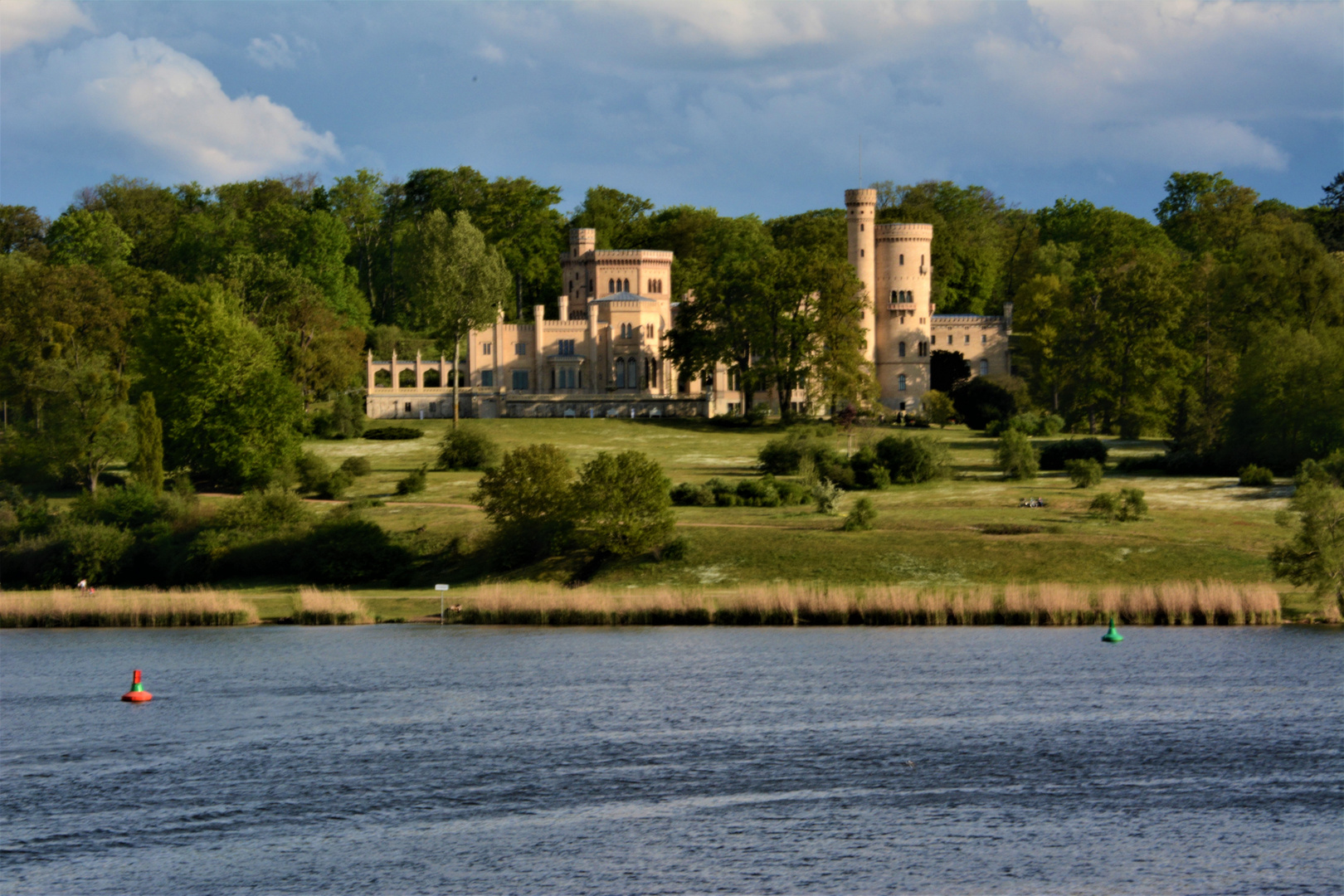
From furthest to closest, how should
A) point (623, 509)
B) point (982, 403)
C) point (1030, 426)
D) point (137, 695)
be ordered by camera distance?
point (982, 403), point (1030, 426), point (623, 509), point (137, 695)

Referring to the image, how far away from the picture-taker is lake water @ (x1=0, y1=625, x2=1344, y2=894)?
2516 centimetres

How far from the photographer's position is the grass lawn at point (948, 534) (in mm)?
58531

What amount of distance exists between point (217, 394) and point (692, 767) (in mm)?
61379

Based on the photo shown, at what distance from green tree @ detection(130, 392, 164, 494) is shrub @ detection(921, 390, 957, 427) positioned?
188 feet

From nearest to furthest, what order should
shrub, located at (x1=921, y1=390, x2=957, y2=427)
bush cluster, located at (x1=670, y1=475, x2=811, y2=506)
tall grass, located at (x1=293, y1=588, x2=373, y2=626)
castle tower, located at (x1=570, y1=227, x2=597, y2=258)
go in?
tall grass, located at (x1=293, y1=588, x2=373, y2=626) < bush cluster, located at (x1=670, y1=475, x2=811, y2=506) < shrub, located at (x1=921, y1=390, x2=957, y2=427) < castle tower, located at (x1=570, y1=227, x2=597, y2=258)

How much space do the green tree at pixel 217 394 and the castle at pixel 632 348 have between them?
91.6 feet

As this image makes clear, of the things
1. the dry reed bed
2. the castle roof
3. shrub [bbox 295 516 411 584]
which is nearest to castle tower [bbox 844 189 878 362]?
the castle roof

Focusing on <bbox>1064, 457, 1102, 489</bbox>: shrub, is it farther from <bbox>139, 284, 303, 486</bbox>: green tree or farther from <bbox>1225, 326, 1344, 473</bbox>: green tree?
<bbox>139, 284, 303, 486</bbox>: green tree

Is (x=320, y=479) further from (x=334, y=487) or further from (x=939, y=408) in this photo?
(x=939, y=408)

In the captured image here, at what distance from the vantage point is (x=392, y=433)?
103 m

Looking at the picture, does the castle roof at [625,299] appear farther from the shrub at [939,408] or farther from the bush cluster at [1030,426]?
the bush cluster at [1030,426]

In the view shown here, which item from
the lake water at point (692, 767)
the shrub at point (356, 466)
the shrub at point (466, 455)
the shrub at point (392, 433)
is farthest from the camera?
the shrub at point (392, 433)

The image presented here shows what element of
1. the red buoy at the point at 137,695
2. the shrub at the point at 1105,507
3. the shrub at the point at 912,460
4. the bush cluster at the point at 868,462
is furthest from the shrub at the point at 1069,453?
the red buoy at the point at 137,695

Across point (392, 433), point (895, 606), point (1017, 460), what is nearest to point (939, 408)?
point (1017, 460)
